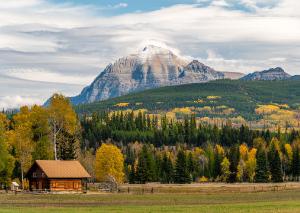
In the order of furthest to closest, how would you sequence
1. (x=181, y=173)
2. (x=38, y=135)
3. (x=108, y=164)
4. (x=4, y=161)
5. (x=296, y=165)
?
(x=296, y=165) → (x=181, y=173) → (x=108, y=164) → (x=38, y=135) → (x=4, y=161)

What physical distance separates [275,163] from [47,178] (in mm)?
66825

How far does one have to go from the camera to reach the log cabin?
4109 inches

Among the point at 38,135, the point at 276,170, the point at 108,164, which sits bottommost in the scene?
the point at 276,170

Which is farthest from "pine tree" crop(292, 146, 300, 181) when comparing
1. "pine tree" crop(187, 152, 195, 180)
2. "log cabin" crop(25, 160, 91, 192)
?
"log cabin" crop(25, 160, 91, 192)

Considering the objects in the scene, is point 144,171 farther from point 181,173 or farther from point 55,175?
point 55,175

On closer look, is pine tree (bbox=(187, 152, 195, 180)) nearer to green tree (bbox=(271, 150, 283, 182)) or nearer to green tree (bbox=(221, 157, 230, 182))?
green tree (bbox=(221, 157, 230, 182))

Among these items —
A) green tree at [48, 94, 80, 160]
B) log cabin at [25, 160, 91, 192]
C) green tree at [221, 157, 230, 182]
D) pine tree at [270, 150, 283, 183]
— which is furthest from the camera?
green tree at [221, 157, 230, 182]

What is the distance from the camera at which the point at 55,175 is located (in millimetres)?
104250

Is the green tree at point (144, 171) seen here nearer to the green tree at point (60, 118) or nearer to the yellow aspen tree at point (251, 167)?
the green tree at point (60, 118)

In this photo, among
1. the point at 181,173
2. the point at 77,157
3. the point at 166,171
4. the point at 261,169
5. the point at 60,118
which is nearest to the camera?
the point at 60,118

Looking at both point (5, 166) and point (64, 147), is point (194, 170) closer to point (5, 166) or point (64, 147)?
point (64, 147)

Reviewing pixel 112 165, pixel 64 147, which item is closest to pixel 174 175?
pixel 112 165

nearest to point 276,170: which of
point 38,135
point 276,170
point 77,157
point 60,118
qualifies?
point 276,170

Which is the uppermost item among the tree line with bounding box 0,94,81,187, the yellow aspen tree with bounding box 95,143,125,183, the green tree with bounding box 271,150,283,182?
the tree line with bounding box 0,94,81,187
